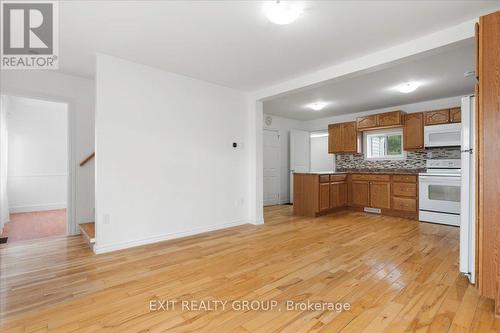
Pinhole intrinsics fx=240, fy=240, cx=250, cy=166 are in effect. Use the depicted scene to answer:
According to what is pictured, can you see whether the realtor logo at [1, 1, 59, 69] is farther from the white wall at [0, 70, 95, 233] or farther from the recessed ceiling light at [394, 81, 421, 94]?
the recessed ceiling light at [394, 81, 421, 94]

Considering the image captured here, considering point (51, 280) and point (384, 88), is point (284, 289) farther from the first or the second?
point (384, 88)

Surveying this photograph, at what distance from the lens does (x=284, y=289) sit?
6.60ft

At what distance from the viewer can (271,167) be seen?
6.49m

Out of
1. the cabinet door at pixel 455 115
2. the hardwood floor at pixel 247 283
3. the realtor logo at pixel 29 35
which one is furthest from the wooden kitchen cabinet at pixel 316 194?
the realtor logo at pixel 29 35

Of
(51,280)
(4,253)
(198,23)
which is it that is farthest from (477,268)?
(4,253)

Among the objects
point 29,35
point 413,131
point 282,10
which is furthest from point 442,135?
point 29,35

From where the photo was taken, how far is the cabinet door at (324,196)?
4.95m

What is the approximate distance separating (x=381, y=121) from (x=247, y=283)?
189 inches

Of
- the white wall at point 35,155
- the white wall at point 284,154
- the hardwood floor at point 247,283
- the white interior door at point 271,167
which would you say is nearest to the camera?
the hardwood floor at point 247,283

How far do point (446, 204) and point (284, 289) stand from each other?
3.88m

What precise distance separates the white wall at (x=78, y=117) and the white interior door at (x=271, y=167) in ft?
12.7

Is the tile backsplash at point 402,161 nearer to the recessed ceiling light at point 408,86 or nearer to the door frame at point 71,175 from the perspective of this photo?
the recessed ceiling light at point 408,86

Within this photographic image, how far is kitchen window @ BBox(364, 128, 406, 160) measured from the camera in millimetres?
5531

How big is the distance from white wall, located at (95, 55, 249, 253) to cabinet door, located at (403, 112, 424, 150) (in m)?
3.52
